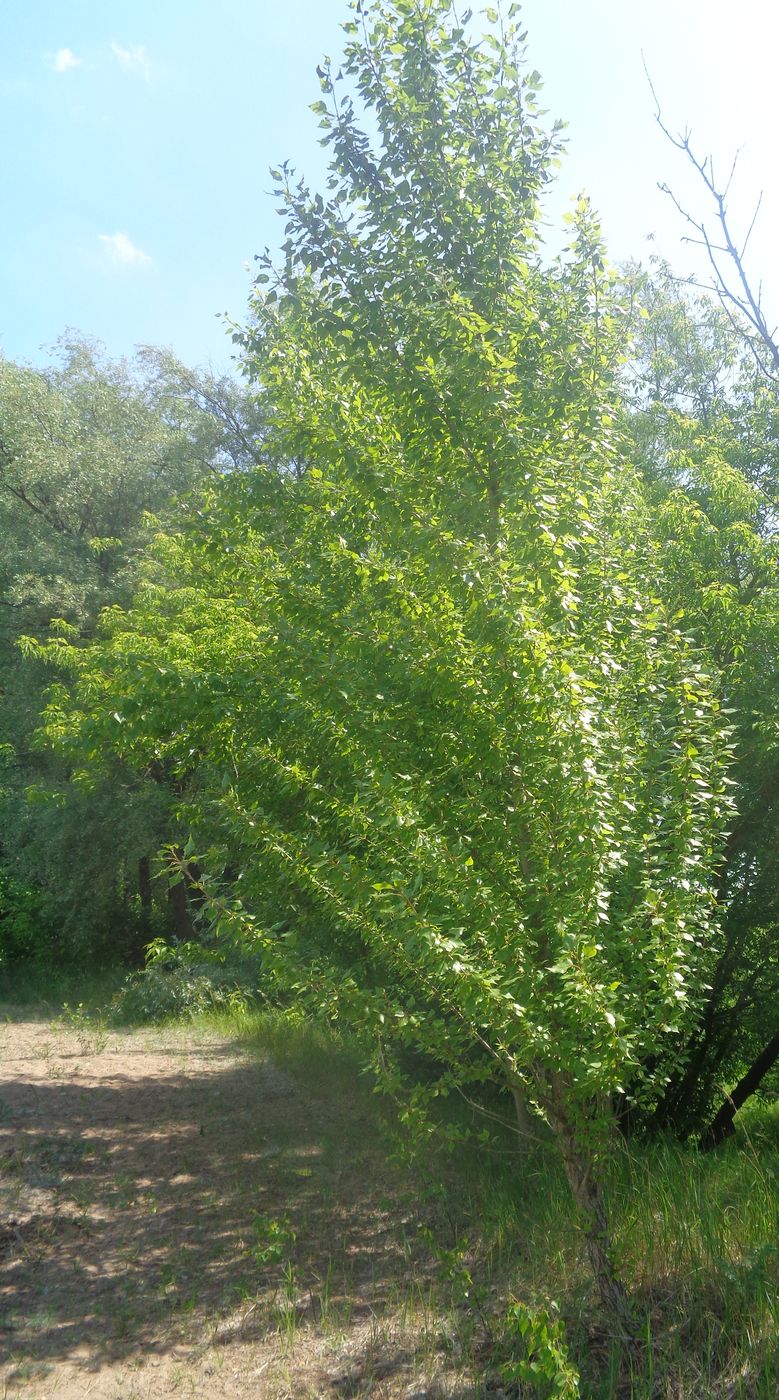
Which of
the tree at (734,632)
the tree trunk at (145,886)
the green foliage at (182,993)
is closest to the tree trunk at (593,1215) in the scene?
the tree at (734,632)

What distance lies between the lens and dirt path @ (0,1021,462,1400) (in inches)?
193

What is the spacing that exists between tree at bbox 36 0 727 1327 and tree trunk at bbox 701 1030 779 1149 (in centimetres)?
353

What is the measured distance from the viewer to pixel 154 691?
661 centimetres

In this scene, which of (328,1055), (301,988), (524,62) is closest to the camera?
(301,988)

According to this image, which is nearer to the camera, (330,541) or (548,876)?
(548,876)

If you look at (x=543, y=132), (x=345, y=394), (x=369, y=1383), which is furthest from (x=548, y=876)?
(x=543, y=132)

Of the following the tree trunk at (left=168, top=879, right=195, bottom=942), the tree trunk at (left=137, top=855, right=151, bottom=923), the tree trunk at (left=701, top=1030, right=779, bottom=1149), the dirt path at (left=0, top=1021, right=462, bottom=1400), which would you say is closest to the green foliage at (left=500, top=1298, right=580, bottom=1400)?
the dirt path at (left=0, top=1021, right=462, bottom=1400)

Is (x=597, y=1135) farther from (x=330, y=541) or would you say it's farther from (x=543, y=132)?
(x=543, y=132)

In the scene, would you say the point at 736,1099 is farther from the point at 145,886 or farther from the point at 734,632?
the point at 145,886

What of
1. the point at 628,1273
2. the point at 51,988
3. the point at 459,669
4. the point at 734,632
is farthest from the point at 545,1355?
the point at 51,988

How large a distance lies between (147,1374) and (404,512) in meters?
4.36

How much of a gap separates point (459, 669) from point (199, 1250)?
3896mm

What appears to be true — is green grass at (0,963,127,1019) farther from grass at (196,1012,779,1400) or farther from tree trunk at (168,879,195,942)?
grass at (196,1012,779,1400)

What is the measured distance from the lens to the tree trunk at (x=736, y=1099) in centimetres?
938
